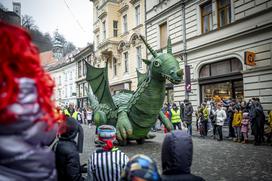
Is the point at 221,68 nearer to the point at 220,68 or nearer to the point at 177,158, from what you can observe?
the point at 220,68

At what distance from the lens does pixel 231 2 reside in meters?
13.2

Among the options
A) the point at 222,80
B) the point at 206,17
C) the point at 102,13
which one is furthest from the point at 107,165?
the point at 102,13

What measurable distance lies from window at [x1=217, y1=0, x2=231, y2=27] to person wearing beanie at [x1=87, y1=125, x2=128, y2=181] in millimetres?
12752

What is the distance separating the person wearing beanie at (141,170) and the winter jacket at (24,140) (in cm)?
48

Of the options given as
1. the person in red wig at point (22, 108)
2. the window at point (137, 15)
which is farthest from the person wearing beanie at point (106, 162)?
the window at point (137, 15)

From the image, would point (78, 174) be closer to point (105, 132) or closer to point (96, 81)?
point (105, 132)

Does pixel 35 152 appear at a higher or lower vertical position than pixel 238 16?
lower

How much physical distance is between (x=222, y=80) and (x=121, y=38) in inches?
502

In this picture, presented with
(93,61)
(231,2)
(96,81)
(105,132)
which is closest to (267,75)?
(231,2)

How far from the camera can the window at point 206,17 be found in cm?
1467

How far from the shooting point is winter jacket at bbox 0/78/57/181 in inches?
47.1

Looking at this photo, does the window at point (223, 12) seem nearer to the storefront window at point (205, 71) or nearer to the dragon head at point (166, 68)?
the storefront window at point (205, 71)

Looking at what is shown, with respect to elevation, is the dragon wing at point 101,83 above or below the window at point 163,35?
below

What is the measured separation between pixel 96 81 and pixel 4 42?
706 centimetres
